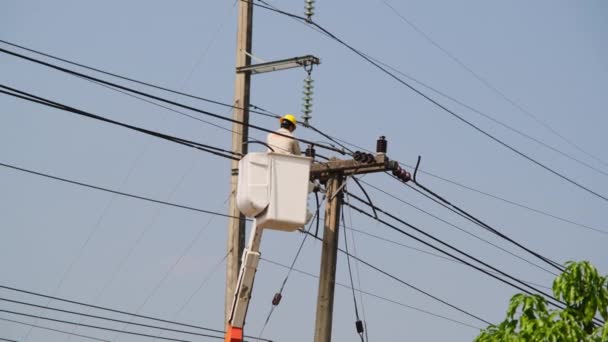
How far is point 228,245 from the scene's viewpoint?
2062 cm

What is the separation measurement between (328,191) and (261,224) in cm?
321

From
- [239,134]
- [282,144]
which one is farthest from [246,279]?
[239,134]

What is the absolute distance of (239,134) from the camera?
2086 cm

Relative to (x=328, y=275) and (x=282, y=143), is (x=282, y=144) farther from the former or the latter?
(x=328, y=275)

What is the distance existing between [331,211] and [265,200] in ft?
10.3

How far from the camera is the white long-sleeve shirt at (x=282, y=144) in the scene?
17422 millimetres

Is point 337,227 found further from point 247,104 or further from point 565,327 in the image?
point 565,327

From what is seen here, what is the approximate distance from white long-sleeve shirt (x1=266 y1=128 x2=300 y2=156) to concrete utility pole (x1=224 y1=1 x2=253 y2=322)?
2.53 meters

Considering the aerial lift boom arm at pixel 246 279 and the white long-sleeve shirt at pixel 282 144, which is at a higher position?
the white long-sleeve shirt at pixel 282 144

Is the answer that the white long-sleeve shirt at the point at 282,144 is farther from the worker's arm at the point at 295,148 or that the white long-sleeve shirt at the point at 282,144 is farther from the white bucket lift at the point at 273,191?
the white bucket lift at the point at 273,191

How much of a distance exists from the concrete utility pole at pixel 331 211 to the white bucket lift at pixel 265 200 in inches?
102

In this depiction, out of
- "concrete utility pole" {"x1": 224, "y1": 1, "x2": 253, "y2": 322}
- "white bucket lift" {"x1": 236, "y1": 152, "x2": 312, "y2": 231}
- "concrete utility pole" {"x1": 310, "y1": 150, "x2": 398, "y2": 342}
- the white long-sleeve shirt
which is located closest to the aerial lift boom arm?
"white bucket lift" {"x1": 236, "y1": 152, "x2": 312, "y2": 231}

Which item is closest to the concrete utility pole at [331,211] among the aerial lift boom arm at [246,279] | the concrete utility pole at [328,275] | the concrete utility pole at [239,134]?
the concrete utility pole at [328,275]

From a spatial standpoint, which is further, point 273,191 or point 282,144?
point 282,144
